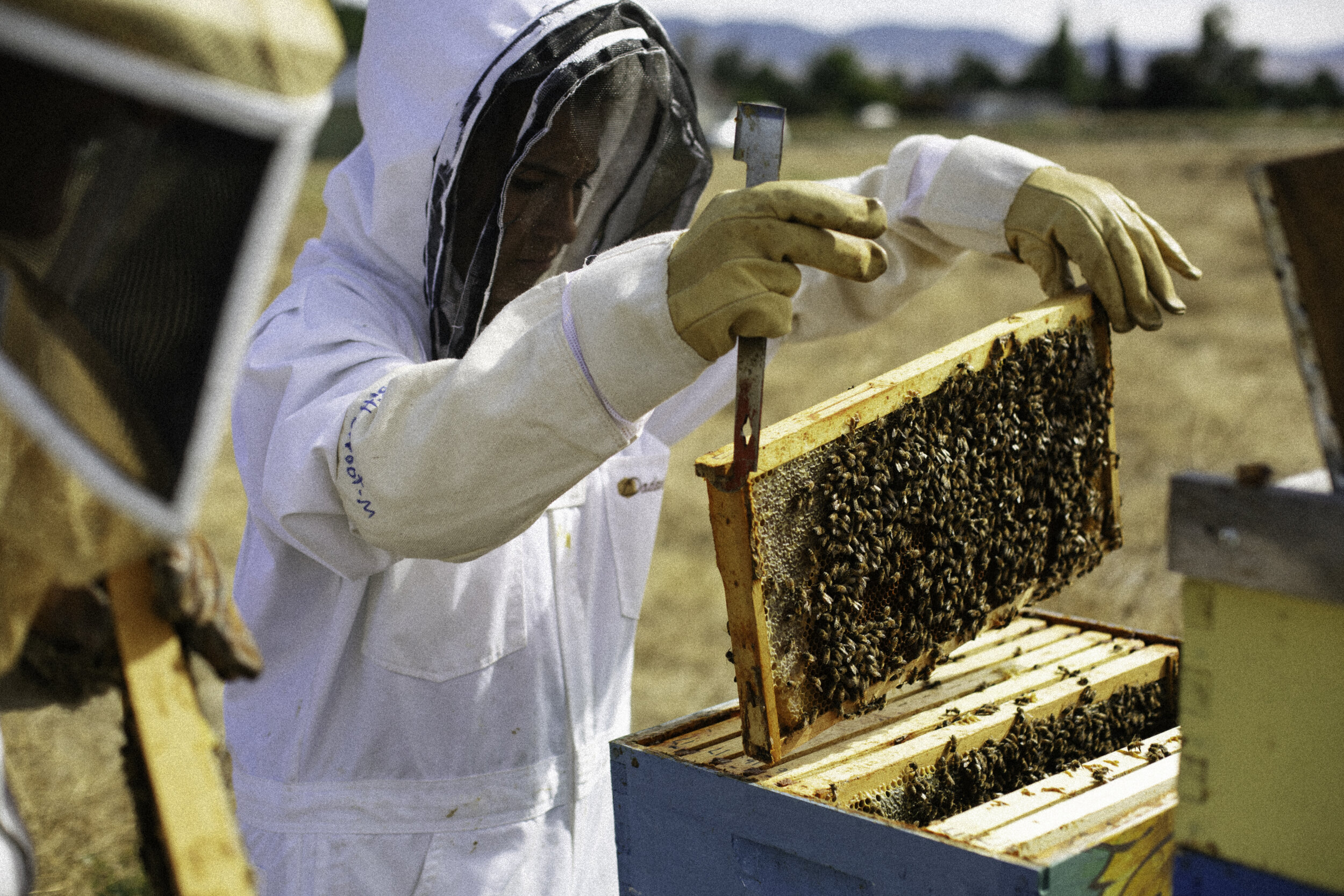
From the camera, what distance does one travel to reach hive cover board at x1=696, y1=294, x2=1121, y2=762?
6.98 ft

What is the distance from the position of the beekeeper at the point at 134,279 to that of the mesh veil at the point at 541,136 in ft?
4.16

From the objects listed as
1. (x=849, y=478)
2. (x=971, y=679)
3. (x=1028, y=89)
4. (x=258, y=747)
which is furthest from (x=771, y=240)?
(x=1028, y=89)

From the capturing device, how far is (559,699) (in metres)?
2.78

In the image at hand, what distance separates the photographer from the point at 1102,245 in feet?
8.75

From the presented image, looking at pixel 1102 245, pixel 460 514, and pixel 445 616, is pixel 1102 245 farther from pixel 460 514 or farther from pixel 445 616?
pixel 445 616

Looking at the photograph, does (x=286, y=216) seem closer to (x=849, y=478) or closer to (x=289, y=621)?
(x=849, y=478)

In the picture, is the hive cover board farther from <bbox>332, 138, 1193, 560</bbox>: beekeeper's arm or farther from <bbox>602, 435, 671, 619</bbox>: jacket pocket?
<bbox>602, 435, 671, 619</bbox>: jacket pocket

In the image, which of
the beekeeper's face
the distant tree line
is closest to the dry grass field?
the beekeeper's face

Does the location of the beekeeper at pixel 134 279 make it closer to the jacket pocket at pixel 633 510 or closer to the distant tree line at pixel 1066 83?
the jacket pocket at pixel 633 510

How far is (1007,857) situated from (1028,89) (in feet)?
Result: 351

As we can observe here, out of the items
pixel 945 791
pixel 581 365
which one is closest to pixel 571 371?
pixel 581 365

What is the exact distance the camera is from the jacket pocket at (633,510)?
2928mm

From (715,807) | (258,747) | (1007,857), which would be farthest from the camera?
(258,747)

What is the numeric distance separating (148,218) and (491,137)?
1.34m
